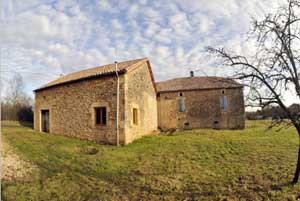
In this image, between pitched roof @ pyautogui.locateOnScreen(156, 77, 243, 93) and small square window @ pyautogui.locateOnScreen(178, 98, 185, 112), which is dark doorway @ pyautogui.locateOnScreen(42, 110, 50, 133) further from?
small square window @ pyautogui.locateOnScreen(178, 98, 185, 112)

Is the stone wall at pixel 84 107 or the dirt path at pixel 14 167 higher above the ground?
the stone wall at pixel 84 107

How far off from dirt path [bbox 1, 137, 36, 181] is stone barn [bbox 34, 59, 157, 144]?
14.9 ft

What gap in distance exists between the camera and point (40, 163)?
30.8 ft

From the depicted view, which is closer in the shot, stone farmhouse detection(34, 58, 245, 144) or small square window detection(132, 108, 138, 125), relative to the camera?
stone farmhouse detection(34, 58, 245, 144)

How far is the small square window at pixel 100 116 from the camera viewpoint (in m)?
13.6

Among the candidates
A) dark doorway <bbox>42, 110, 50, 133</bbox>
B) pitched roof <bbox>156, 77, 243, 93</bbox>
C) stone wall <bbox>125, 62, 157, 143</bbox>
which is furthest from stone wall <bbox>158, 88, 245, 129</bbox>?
dark doorway <bbox>42, 110, 50, 133</bbox>

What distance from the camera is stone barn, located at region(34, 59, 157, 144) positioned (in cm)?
1297

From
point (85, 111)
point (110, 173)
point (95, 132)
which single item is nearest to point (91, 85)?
point (85, 111)

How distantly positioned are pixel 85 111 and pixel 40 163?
5.44 m

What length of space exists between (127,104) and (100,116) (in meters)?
1.98

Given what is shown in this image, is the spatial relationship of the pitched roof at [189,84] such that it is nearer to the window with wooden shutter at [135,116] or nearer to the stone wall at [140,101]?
the stone wall at [140,101]

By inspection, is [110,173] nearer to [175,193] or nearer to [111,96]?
[175,193]

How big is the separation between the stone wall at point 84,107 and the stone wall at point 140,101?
1.95ft

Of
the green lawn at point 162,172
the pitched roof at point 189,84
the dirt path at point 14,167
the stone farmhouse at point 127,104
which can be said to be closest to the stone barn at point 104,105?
the stone farmhouse at point 127,104
